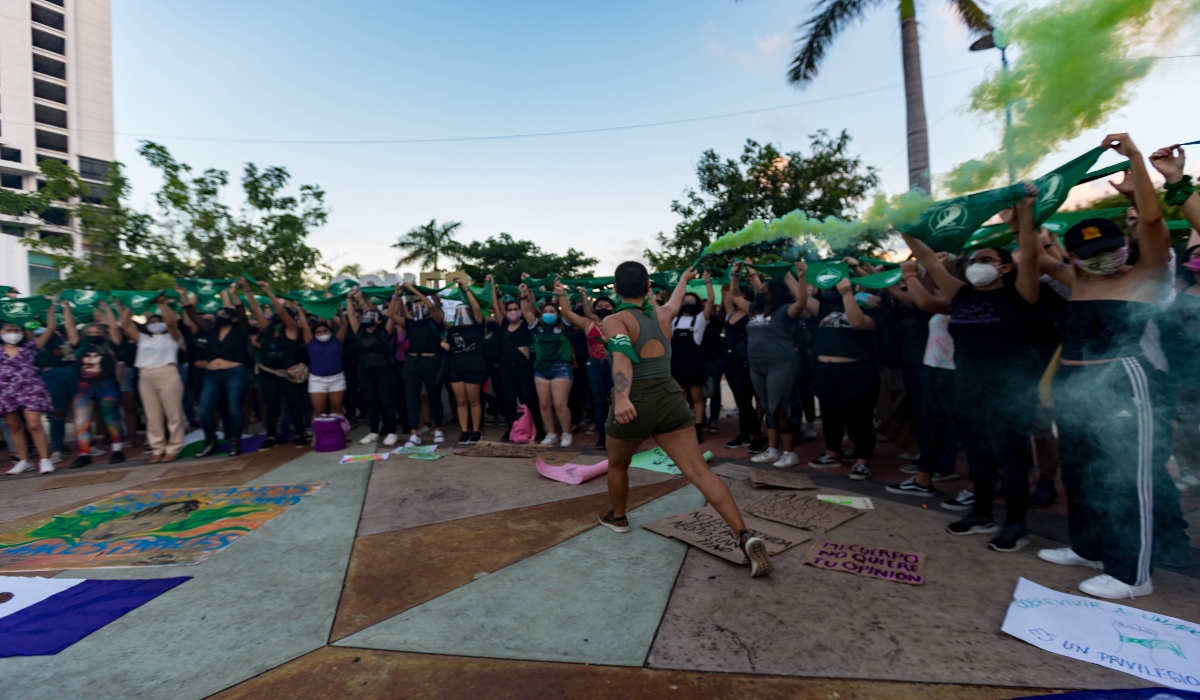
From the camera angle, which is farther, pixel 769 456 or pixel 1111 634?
pixel 769 456

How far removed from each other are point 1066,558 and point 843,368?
2325 millimetres

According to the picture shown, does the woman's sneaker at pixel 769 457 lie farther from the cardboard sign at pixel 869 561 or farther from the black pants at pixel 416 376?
the black pants at pixel 416 376

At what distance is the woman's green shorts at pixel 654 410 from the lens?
383 centimetres

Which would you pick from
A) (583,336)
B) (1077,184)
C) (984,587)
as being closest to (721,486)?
(984,587)

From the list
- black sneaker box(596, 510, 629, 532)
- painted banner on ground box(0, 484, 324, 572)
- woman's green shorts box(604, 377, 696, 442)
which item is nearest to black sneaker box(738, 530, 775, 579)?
woman's green shorts box(604, 377, 696, 442)

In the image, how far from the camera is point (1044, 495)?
4699 mm

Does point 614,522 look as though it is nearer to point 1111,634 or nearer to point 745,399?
point 1111,634

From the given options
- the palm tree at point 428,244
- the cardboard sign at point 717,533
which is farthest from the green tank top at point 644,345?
the palm tree at point 428,244

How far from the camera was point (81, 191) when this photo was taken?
1253cm

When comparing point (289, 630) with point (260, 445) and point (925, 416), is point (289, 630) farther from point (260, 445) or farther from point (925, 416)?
point (260, 445)

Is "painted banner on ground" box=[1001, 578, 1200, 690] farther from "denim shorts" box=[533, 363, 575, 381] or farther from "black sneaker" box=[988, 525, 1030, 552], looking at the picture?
"denim shorts" box=[533, 363, 575, 381]

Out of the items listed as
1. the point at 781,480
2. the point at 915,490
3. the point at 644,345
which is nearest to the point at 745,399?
the point at 781,480

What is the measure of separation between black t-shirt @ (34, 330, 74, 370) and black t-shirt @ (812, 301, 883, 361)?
9.01m

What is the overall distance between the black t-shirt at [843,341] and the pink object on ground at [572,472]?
2.43m
